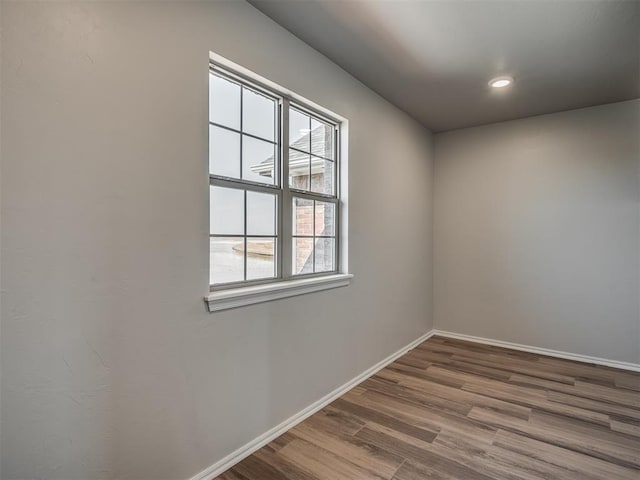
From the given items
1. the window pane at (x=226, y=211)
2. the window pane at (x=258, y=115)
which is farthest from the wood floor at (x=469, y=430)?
the window pane at (x=258, y=115)

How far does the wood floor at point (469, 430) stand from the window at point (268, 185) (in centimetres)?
102

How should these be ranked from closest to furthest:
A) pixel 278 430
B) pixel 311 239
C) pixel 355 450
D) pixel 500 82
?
pixel 355 450 → pixel 278 430 → pixel 311 239 → pixel 500 82

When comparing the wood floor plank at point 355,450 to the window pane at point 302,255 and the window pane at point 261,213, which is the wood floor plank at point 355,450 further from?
the window pane at point 261,213

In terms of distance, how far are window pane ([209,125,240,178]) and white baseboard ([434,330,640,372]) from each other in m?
3.62

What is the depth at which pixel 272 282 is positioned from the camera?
Result: 90.4 inches

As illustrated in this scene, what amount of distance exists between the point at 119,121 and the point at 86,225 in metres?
0.46

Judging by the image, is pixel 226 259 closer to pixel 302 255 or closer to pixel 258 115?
pixel 302 255

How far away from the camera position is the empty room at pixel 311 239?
1.31 metres

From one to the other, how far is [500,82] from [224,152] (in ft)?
8.23

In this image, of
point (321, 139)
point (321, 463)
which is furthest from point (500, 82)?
point (321, 463)

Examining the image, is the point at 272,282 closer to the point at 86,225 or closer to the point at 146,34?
the point at 86,225

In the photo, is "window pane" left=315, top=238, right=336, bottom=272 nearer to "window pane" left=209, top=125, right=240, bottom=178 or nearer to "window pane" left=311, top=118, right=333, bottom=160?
"window pane" left=311, top=118, right=333, bottom=160

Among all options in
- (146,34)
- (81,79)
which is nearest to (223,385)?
(81,79)

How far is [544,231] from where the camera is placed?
151 inches
